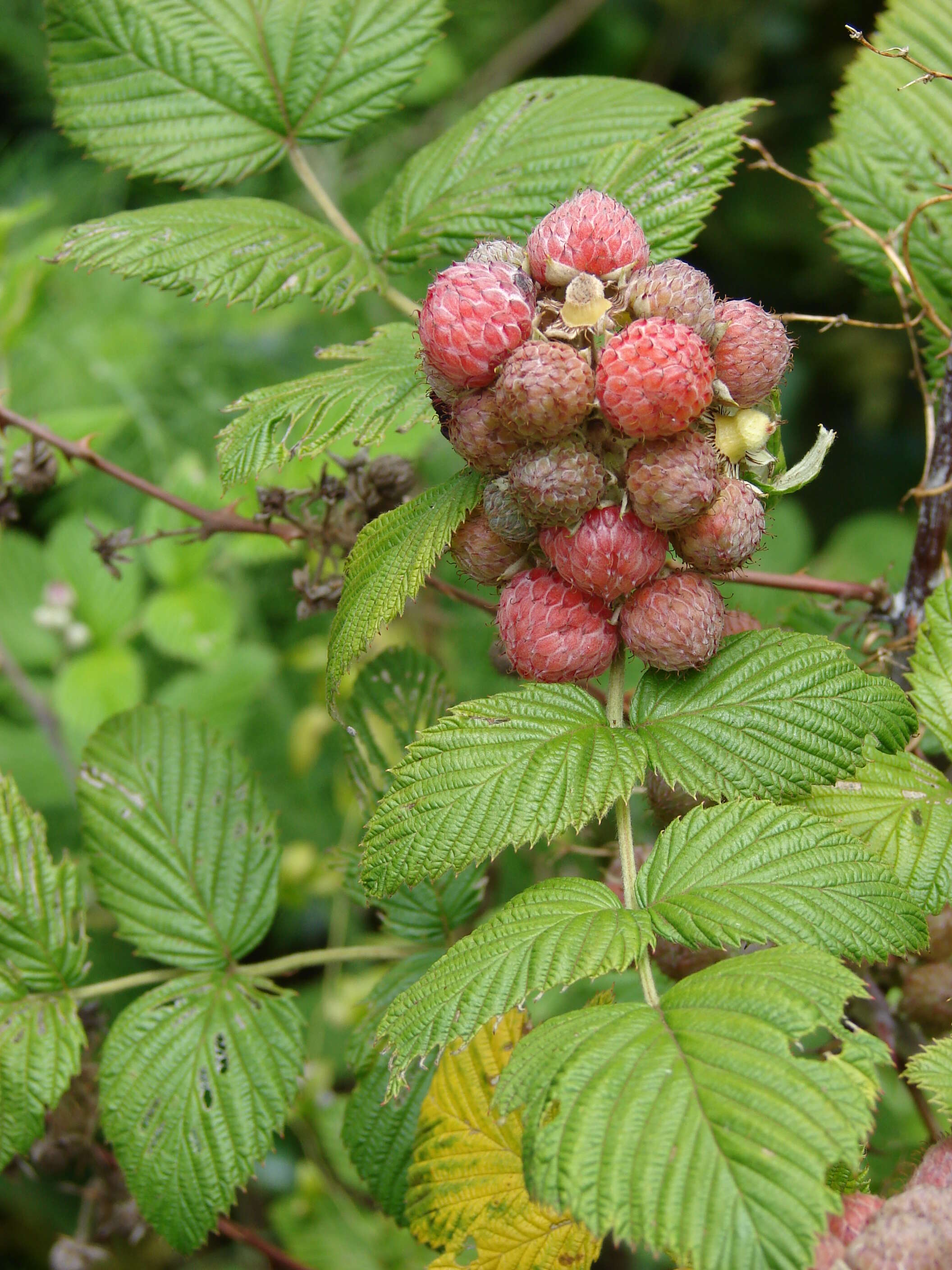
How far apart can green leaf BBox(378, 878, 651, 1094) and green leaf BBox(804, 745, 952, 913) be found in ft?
0.52

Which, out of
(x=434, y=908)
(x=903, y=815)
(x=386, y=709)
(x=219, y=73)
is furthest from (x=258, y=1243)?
(x=219, y=73)

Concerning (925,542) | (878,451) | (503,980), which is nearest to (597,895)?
(503,980)

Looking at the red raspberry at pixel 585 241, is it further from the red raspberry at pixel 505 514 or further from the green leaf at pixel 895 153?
the green leaf at pixel 895 153

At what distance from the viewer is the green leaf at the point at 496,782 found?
622 mm

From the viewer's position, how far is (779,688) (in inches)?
27.0

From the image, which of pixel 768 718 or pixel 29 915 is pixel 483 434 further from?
pixel 29 915

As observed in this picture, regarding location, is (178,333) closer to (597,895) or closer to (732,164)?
(732,164)

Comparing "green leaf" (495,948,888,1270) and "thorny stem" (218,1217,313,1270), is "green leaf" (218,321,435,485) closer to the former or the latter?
"green leaf" (495,948,888,1270)

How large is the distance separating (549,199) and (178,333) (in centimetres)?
159

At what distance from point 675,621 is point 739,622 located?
0.51 feet

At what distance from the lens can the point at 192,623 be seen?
1.55 meters

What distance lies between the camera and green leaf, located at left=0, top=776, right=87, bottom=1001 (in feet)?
2.87

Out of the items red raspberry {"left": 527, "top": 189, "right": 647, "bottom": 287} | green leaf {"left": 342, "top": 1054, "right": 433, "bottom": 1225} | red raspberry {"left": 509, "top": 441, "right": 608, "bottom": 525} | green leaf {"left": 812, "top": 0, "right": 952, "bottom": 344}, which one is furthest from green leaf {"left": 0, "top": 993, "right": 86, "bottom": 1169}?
green leaf {"left": 812, "top": 0, "right": 952, "bottom": 344}

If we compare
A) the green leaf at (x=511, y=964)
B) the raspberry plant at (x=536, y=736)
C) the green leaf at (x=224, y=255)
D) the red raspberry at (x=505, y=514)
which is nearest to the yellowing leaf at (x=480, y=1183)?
the raspberry plant at (x=536, y=736)
